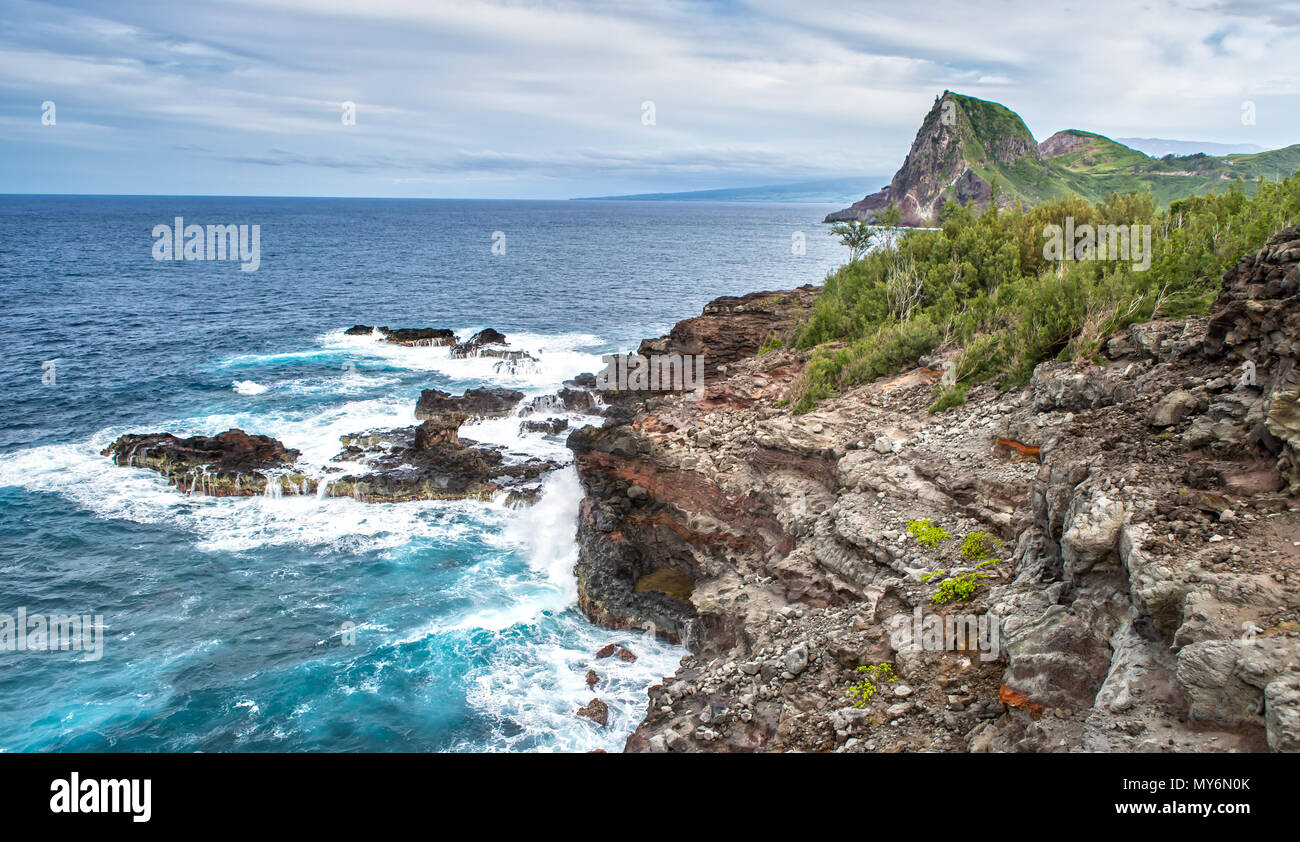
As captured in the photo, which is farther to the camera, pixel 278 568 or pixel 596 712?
pixel 278 568

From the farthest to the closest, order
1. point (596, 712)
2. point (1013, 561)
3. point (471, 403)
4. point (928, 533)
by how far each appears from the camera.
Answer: point (471, 403)
point (596, 712)
point (928, 533)
point (1013, 561)

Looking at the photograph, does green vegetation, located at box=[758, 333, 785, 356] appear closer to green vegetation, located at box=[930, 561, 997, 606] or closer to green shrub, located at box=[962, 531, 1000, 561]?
green shrub, located at box=[962, 531, 1000, 561]

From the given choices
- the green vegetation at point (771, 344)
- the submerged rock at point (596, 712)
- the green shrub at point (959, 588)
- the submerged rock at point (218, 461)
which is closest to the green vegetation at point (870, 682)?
the green shrub at point (959, 588)

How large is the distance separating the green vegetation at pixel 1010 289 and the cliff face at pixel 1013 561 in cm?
113

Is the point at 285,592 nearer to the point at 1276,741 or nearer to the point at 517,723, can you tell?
the point at 517,723

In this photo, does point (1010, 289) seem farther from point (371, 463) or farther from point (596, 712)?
point (371, 463)

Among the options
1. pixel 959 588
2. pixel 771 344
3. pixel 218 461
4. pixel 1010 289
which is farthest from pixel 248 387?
pixel 959 588

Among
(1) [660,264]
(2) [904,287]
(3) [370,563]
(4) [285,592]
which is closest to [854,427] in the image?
(2) [904,287]

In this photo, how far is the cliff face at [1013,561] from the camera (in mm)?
7590

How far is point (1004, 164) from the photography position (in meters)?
147

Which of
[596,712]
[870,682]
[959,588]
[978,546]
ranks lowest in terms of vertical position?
[596,712]

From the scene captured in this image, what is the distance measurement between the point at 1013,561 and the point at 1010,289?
11.9 meters

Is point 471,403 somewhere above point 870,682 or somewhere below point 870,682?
above

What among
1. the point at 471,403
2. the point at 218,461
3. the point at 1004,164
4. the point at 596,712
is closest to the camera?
the point at 596,712
